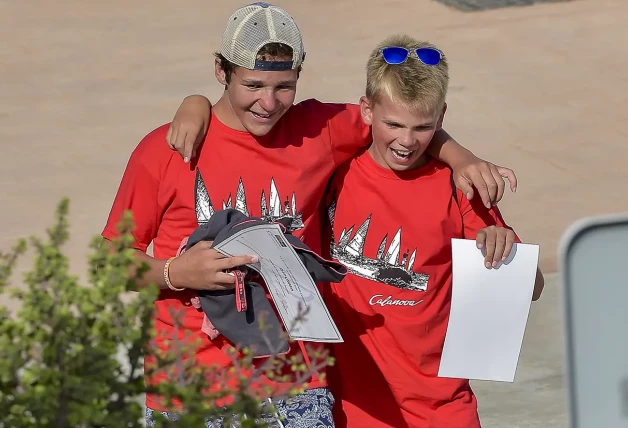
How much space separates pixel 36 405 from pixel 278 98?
1.74 m

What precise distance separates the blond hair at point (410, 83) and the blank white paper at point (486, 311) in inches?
18.3

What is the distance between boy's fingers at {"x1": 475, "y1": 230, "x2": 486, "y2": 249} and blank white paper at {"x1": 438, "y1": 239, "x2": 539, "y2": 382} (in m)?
0.02

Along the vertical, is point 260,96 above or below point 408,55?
below

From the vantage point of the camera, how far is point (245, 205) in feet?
12.5

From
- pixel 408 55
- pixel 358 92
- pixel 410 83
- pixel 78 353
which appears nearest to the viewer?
pixel 78 353

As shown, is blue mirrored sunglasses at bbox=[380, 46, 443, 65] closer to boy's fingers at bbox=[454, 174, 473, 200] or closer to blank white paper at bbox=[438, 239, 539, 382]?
boy's fingers at bbox=[454, 174, 473, 200]

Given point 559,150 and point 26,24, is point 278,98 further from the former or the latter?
point 26,24

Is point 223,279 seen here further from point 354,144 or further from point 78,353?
point 78,353

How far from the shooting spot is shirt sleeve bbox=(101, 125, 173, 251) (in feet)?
12.4

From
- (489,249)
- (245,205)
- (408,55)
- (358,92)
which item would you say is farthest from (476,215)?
(358,92)

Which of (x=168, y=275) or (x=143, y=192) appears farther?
(x=143, y=192)

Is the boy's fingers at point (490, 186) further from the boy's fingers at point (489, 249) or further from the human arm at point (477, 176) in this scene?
the boy's fingers at point (489, 249)

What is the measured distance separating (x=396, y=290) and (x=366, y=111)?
605 mm

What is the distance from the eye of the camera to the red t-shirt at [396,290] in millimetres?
3984
